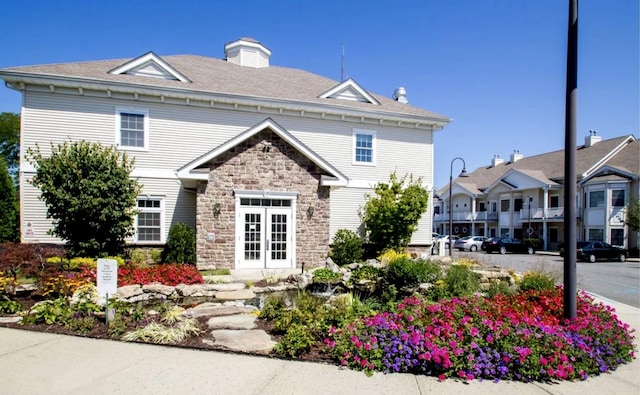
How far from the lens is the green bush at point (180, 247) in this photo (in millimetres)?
13430

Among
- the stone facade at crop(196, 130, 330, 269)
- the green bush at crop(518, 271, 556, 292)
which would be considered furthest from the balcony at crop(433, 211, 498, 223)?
the green bush at crop(518, 271, 556, 292)

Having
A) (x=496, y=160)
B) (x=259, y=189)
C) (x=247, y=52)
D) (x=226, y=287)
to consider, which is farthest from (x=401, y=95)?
(x=496, y=160)

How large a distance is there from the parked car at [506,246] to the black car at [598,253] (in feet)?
20.2

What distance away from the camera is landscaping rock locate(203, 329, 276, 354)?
5414 mm

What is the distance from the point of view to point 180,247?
44.1 feet

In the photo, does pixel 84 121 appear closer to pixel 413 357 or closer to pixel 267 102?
pixel 267 102

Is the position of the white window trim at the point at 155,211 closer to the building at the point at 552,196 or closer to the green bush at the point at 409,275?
the green bush at the point at 409,275

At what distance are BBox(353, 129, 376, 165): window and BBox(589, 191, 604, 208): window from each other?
84.0 ft

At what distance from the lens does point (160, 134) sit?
15891 mm

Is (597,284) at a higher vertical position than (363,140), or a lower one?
lower

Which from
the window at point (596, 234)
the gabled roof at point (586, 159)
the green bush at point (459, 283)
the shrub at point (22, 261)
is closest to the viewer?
the green bush at point (459, 283)

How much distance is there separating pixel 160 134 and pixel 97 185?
15.8ft

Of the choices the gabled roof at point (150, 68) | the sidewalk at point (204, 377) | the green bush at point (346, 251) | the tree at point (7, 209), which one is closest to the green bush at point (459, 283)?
the sidewalk at point (204, 377)

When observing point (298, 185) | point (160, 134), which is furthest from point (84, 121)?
point (298, 185)
